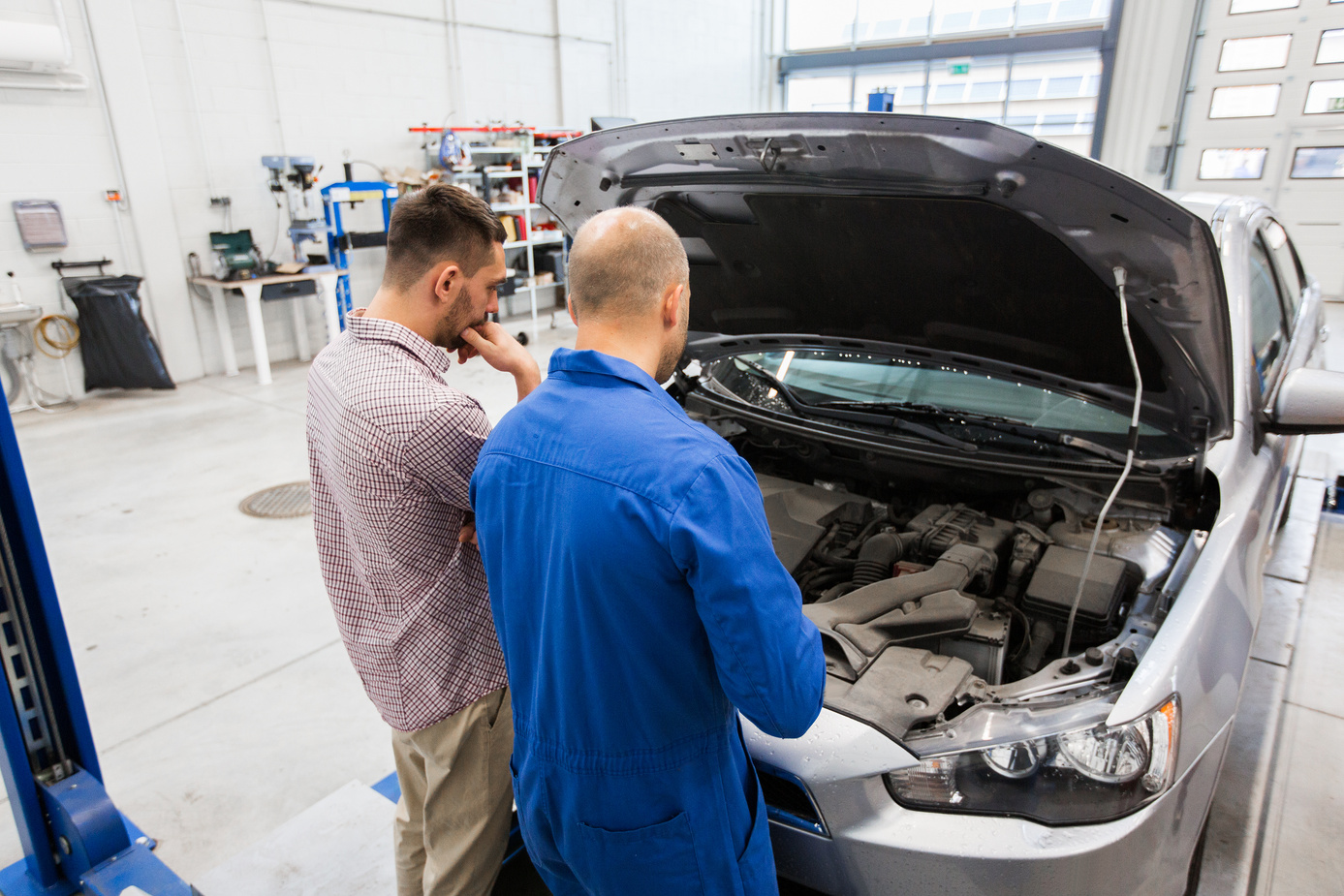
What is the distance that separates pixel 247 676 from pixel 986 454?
8.63 ft

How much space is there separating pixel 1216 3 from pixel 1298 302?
709 centimetres

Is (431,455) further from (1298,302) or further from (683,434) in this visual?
(1298,302)

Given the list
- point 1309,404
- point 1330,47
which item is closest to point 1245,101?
point 1330,47

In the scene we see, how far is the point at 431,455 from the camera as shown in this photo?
1.27 m

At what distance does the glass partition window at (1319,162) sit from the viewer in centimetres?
844

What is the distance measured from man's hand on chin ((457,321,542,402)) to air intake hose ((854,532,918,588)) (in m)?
0.98

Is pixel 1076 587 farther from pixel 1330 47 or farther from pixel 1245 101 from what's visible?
pixel 1330 47

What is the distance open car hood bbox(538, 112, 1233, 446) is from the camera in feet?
4.90

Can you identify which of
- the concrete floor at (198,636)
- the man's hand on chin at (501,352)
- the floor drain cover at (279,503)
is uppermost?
the man's hand on chin at (501,352)

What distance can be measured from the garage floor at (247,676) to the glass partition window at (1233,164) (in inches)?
209

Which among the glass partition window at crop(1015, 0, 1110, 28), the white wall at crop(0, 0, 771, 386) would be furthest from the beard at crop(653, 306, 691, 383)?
the glass partition window at crop(1015, 0, 1110, 28)

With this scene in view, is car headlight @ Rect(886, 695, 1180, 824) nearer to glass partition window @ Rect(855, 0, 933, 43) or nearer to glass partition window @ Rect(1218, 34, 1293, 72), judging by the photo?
glass partition window @ Rect(1218, 34, 1293, 72)

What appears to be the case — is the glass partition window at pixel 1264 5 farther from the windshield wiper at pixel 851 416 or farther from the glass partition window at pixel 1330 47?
the windshield wiper at pixel 851 416

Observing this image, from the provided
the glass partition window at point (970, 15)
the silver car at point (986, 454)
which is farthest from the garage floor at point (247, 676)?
the glass partition window at point (970, 15)
